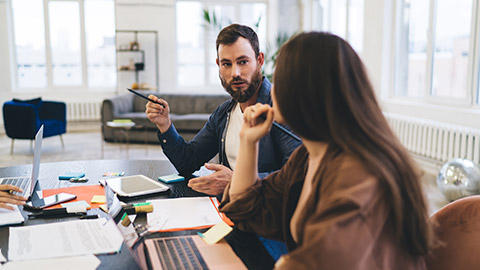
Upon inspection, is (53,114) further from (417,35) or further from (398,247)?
(398,247)

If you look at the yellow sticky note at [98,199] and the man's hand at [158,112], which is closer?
the yellow sticky note at [98,199]

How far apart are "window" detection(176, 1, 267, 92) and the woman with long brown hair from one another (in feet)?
26.8

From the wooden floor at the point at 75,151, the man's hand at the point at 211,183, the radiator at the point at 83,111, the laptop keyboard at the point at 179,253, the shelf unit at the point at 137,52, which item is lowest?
the wooden floor at the point at 75,151

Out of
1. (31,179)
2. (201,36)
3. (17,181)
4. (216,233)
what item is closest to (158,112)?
(31,179)

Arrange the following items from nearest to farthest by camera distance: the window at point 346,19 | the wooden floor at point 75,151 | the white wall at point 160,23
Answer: the wooden floor at point 75,151 → the window at point 346,19 → the white wall at point 160,23

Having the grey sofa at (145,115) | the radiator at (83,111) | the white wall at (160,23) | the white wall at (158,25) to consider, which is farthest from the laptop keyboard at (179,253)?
the white wall at (160,23)

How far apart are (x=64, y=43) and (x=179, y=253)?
26.8ft

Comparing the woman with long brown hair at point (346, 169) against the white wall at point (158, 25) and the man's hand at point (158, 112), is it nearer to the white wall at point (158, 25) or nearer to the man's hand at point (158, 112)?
the man's hand at point (158, 112)

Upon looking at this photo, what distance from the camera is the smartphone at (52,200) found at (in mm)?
1465

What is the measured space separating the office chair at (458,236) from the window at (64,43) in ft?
27.0

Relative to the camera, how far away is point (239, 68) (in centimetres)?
182

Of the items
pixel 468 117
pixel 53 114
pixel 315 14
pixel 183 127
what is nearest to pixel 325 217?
pixel 468 117

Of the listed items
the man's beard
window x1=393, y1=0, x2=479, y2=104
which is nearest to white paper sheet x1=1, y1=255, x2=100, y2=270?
the man's beard

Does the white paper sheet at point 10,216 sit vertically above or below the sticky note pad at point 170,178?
below
